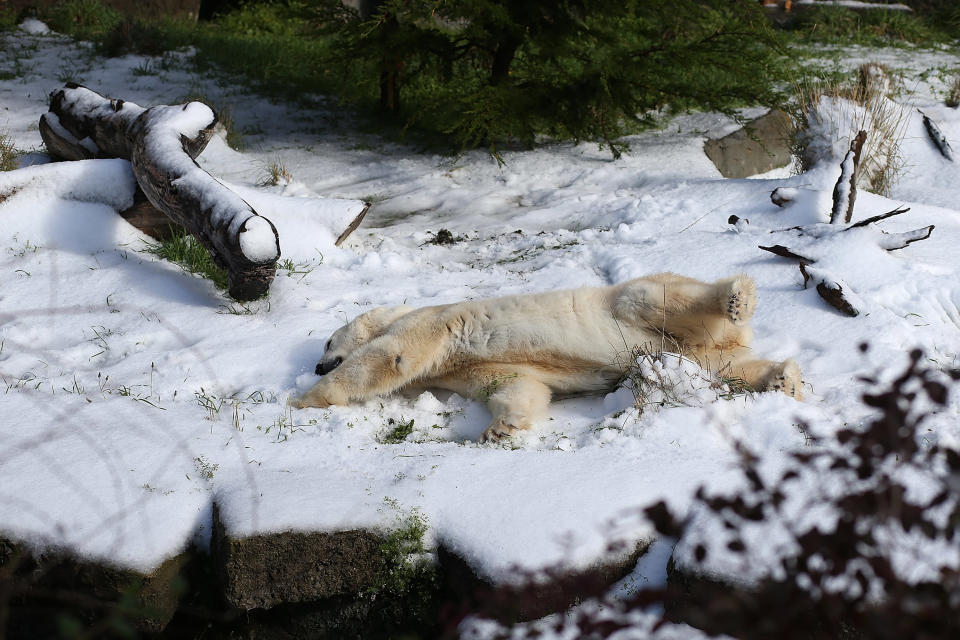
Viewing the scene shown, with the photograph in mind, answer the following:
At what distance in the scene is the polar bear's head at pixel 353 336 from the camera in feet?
15.9

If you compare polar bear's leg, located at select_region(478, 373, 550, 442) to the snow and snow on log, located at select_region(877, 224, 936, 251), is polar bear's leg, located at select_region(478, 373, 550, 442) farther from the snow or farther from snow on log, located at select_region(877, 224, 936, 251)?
the snow

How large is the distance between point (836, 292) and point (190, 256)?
4.36m

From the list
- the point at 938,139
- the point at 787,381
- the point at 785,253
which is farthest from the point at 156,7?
the point at 787,381

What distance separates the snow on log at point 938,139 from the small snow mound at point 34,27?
41.7 ft

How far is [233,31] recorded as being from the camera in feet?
48.0

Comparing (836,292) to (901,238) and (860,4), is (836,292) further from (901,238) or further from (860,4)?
(860,4)

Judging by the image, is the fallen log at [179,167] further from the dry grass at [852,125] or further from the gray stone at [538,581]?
the dry grass at [852,125]

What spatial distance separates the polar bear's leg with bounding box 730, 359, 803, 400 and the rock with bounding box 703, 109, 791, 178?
4.77 m

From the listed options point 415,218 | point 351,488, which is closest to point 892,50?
point 415,218

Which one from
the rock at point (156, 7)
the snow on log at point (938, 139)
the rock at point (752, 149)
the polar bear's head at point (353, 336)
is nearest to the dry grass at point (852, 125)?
the snow on log at point (938, 139)

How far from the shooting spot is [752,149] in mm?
8906

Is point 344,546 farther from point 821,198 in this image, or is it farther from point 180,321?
point 821,198

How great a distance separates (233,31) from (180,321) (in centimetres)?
1081

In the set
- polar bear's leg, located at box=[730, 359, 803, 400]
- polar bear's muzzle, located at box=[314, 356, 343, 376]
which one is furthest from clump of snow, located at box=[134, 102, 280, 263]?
polar bear's leg, located at box=[730, 359, 803, 400]
